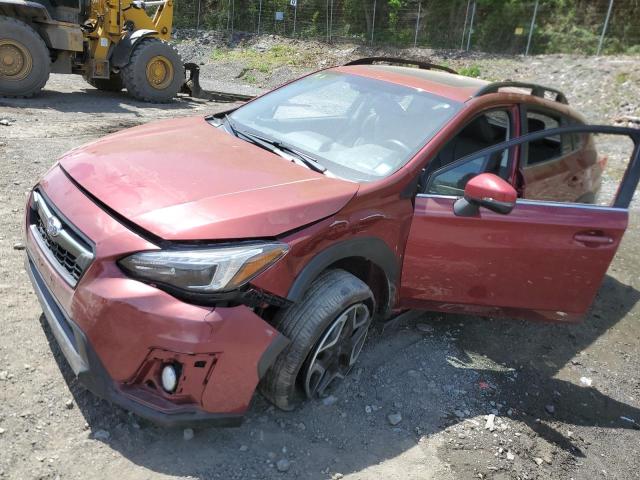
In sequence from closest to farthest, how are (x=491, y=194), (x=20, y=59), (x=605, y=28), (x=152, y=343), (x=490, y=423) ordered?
(x=152, y=343)
(x=491, y=194)
(x=490, y=423)
(x=20, y=59)
(x=605, y=28)

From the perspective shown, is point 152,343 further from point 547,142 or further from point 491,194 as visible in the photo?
point 547,142

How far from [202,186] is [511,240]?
69.7 inches

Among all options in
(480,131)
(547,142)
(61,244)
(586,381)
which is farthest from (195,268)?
(586,381)

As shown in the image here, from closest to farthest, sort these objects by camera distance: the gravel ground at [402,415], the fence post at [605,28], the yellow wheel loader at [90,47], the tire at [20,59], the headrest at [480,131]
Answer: the gravel ground at [402,415] < the headrest at [480,131] < the tire at [20,59] < the yellow wheel loader at [90,47] < the fence post at [605,28]

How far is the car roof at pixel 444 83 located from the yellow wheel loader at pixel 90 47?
8194 mm

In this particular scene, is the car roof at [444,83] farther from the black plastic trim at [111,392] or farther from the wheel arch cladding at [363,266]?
the black plastic trim at [111,392]

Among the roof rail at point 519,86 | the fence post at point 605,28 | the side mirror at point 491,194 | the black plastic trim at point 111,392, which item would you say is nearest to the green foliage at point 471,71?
the fence post at point 605,28

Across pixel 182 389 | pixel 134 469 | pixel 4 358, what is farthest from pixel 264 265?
pixel 4 358

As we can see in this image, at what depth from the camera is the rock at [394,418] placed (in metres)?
2.90

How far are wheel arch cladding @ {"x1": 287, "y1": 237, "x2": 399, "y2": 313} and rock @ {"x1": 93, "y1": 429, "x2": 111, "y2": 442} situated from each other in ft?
3.44

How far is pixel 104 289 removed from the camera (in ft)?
7.29

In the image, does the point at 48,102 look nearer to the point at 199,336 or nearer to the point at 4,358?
the point at 4,358

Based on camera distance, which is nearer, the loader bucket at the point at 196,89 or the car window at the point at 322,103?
the car window at the point at 322,103

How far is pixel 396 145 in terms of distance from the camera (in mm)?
3178
